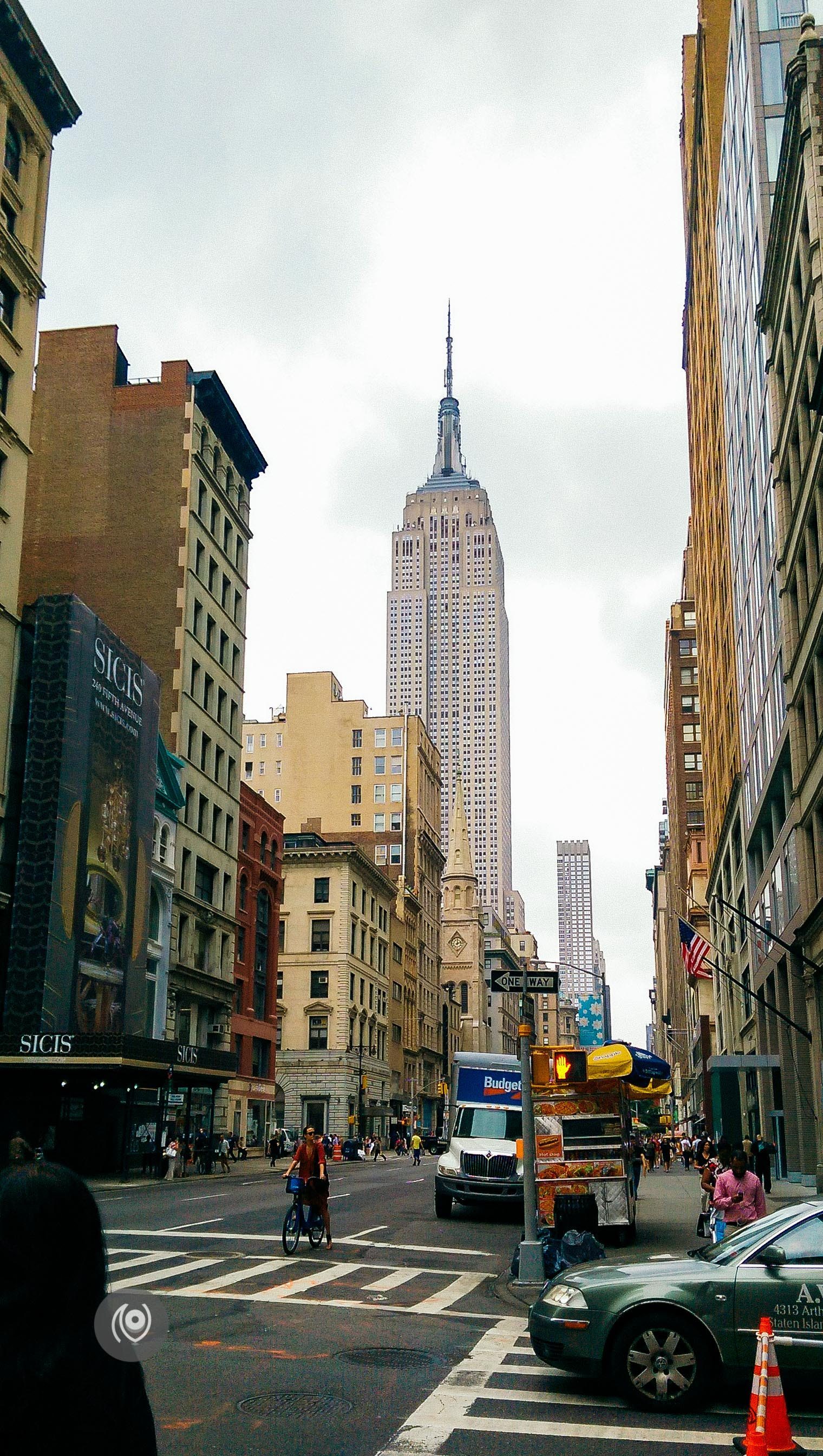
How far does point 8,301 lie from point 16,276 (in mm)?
951

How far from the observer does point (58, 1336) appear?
2857mm

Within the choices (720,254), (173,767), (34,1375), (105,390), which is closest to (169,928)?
(173,767)

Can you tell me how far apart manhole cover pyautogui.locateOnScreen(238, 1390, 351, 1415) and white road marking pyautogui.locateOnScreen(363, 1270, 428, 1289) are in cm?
683

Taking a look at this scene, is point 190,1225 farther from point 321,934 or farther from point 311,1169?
point 321,934

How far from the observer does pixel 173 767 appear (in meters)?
57.5

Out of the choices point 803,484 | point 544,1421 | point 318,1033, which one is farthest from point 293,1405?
point 318,1033

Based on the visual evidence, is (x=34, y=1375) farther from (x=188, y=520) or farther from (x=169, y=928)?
(x=188, y=520)

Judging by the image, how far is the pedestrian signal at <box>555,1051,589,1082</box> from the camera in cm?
1714

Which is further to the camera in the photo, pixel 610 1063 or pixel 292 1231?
pixel 610 1063

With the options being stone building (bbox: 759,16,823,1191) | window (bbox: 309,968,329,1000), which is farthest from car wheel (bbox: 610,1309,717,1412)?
window (bbox: 309,968,329,1000)

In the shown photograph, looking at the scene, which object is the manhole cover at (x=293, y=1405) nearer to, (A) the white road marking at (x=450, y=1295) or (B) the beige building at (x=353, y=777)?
(A) the white road marking at (x=450, y=1295)

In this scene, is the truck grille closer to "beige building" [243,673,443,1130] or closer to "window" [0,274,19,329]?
"window" [0,274,19,329]

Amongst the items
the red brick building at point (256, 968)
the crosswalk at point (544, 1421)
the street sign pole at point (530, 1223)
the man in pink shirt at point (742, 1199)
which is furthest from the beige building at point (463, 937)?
the crosswalk at point (544, 1421)

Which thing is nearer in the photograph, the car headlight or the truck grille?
the car headlight
